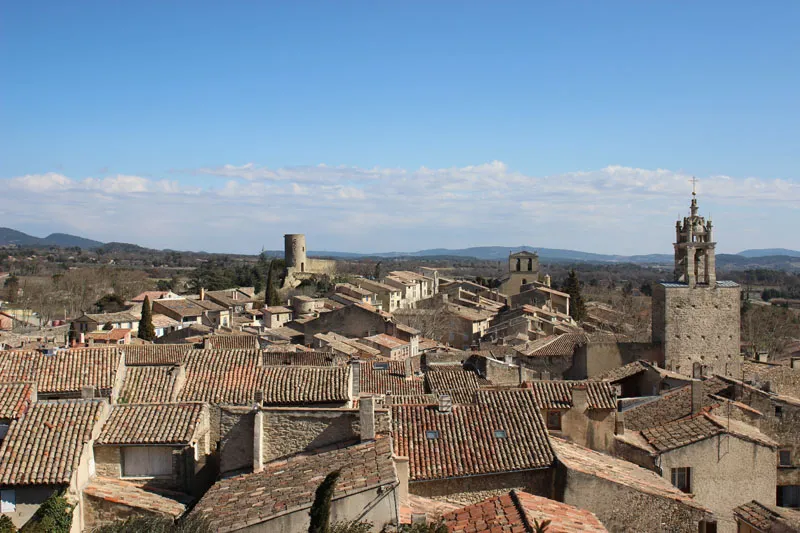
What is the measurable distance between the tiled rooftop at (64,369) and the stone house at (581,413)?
1012 centimetres

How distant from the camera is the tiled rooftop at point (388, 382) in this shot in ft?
78.5

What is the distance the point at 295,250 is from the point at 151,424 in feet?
309

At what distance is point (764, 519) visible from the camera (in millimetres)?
14516

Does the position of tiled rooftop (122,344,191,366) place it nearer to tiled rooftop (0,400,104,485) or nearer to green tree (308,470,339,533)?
tiled rooftop (0,400,104,485)

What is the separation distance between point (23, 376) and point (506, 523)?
13181mm

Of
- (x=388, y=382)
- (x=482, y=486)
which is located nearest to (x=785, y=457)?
(x=482, y=486)

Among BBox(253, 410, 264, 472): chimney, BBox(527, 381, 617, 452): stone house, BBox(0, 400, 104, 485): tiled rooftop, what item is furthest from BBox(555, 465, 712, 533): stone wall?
BBox(0, 400, 104, 485): tiled rooftop

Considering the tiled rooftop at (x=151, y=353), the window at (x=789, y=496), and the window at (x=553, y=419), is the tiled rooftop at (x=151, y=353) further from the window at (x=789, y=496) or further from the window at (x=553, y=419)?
the window at (x=789, y=496)

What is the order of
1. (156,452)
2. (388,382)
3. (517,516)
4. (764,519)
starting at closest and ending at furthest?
(517,516)
(764,519)
(156,452)
(388,382)

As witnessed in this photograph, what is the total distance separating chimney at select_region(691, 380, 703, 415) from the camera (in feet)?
64.6

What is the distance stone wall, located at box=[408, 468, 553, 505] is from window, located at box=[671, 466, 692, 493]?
4.32 metres

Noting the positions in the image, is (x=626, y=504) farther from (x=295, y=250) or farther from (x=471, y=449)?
(x=295, y=250)

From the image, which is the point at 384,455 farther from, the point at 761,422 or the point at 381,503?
the point at 761,422

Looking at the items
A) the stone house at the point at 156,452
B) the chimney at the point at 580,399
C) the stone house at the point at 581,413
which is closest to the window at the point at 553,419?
the stone house at the point at 581,413
